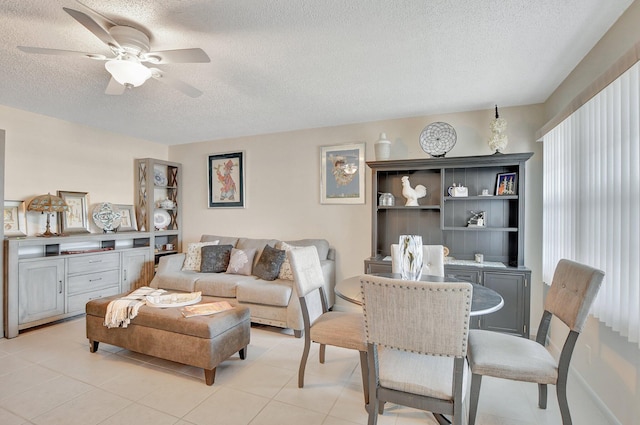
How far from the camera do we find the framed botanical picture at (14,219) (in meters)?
3.31

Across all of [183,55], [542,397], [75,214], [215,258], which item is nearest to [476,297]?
[542,397]

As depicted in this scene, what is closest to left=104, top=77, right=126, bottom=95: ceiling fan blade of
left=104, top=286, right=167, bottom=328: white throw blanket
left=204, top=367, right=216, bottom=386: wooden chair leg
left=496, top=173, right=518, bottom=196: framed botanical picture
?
left=104, top=286, right=167, bottom=328: white throw blanket

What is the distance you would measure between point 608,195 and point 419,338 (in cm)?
161

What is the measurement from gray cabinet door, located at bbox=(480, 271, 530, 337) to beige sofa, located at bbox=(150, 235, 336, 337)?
5.77 ft

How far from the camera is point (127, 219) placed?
14.8 feet

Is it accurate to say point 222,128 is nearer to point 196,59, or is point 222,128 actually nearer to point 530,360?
point 196,59

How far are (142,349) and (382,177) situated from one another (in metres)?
3.07

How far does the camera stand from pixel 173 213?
504 cm

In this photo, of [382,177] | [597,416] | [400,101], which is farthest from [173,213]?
A: [597,416]

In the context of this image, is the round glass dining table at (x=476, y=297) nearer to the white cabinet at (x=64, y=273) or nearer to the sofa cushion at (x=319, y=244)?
the sofa cushion at (x=319, y=244)

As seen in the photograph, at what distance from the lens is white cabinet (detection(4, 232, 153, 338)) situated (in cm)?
304

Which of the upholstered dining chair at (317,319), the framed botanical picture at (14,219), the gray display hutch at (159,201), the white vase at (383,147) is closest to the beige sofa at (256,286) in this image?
the upholstered dining chair at (317,319)

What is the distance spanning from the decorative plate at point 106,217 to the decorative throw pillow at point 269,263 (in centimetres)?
227

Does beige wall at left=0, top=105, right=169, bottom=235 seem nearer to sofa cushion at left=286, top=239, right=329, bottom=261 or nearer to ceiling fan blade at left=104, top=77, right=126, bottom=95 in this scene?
ceiling fan blade at left=104, top=77, right=126, bottom=95
